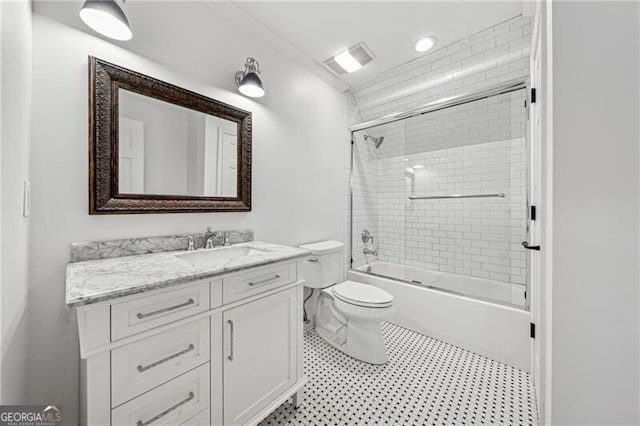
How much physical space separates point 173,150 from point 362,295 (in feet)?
5.36

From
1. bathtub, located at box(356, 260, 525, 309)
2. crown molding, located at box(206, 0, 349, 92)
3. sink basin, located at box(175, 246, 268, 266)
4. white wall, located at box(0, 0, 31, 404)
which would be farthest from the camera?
bathtub, located at box(356, 260, 525, 309)

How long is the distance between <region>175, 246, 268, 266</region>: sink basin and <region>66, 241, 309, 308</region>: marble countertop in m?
0.10

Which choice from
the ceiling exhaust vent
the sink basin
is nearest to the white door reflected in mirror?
the sink basin

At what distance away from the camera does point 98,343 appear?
74cm

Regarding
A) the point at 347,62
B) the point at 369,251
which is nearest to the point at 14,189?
the point at 347,62

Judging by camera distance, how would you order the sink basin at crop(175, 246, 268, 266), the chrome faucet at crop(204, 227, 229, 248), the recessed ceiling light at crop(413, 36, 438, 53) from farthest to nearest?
the recessed ceiling light at crop(413, 36, 438, 53) < the chrome faucet at crop(204, 227, 229, 248) < the sink basin at crop(175, 246, 268, 266)

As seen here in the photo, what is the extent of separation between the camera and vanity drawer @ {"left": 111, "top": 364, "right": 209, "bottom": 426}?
0.80 metres

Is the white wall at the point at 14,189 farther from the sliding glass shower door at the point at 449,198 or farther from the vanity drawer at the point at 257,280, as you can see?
the sliding glass shower door at the point at 449,198

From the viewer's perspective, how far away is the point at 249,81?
157 cm

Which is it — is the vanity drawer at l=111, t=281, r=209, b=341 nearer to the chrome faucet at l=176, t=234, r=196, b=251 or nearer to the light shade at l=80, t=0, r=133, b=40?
the chrome faucet at l=176, t=234, r=196, b=251

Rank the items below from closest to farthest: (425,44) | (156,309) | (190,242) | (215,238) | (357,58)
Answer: (156,309), (190,242), (215,238), (425,44), (357,58)

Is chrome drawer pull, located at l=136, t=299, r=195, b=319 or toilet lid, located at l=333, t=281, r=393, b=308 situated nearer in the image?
chrome drawer pull, located at l=136, t=299, r=195, b=319

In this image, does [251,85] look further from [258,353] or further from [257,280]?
[258,353]

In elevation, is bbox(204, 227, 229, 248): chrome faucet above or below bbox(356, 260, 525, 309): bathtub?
above
